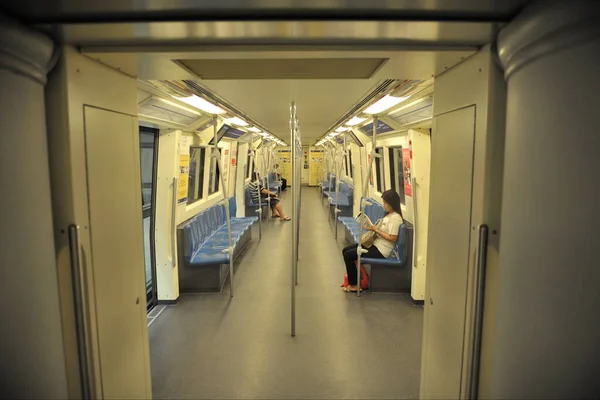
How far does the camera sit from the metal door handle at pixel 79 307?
163cm

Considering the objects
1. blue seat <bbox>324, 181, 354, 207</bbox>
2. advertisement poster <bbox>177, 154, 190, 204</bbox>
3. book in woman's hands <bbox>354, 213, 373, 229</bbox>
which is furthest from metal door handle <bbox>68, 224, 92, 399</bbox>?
blue seat <bbox>324, 181, 354, 207</bbox>

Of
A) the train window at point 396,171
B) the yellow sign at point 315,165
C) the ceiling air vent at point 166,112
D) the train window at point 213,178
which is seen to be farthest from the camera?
the yellow sign at point 315,165

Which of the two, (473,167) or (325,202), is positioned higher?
(473,167)

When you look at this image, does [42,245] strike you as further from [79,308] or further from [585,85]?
[585,85]

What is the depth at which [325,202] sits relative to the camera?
1606 cm

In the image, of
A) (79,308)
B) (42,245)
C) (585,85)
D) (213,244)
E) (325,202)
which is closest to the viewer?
(585,85)

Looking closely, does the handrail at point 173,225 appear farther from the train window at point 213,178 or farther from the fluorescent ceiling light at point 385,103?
the train window at point 213,178

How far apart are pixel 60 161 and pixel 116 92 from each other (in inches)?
22.3

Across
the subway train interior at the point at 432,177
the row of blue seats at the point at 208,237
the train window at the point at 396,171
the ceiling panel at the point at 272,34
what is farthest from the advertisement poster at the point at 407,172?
the ceiling panel at the point at 272,34

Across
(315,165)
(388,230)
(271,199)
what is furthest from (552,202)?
(315,165)

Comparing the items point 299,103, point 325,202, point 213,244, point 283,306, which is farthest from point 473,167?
point 325,202

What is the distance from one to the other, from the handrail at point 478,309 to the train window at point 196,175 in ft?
19.3

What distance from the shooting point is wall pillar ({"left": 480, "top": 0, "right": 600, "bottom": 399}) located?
1236mm

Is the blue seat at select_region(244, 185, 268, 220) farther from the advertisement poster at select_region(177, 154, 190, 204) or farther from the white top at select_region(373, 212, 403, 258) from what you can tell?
the white top at select_region(373, 212, 403, 258)
